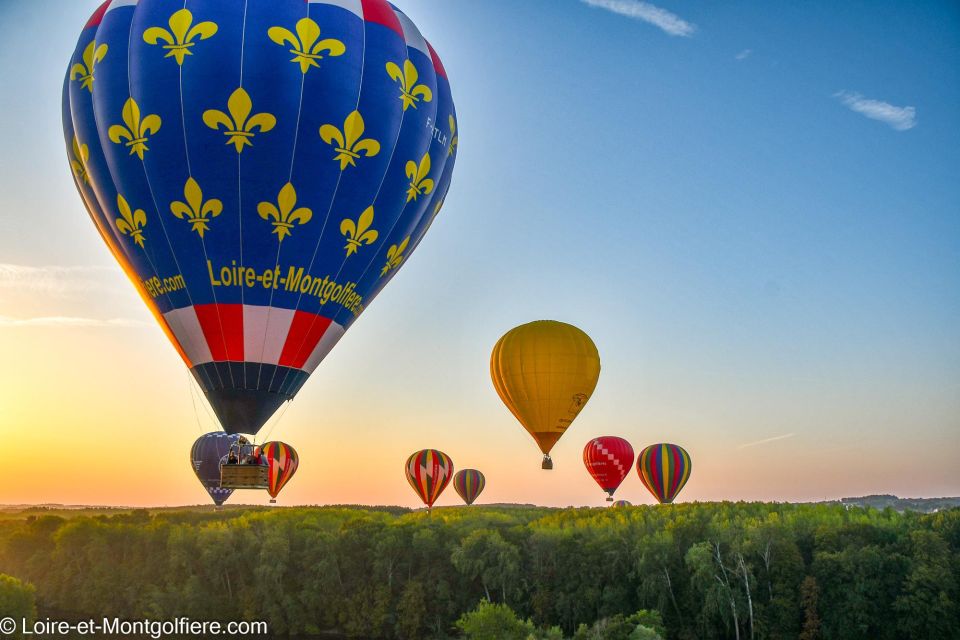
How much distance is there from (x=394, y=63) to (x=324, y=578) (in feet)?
124

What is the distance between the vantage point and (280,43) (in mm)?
19828

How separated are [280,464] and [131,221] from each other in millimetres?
43390

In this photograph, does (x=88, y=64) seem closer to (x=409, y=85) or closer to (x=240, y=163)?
(x=240, y=163)

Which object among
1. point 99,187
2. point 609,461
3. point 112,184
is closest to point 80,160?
point 99,187

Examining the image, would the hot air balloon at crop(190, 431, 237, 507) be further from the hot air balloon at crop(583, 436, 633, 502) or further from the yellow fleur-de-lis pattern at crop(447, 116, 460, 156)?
the yellow fleur-de-lis pattern at crop(447, 116, 460, 156)

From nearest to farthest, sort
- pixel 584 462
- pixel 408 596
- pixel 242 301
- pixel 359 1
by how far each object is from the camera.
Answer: pixel 242 301, pixel 359 1, pixel 408 596, pixel 584 462

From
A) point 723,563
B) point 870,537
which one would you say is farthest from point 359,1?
point 870,537

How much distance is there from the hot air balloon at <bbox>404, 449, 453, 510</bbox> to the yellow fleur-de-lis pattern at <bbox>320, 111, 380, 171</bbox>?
41137 mm

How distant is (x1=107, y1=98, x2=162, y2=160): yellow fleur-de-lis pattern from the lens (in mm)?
19703

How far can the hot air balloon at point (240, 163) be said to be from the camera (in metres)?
19.6

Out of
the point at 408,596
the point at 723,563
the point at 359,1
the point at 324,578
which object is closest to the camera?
the point at 359,1

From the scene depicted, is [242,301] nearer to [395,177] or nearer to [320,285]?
[320,285]

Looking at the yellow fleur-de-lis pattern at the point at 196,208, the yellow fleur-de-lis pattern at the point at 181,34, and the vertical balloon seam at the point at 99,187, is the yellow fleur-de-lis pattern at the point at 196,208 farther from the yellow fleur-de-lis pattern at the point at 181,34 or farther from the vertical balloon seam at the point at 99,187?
the yellow fleur-de-lis pattern at the point at 181,34

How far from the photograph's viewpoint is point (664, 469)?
55.2m
